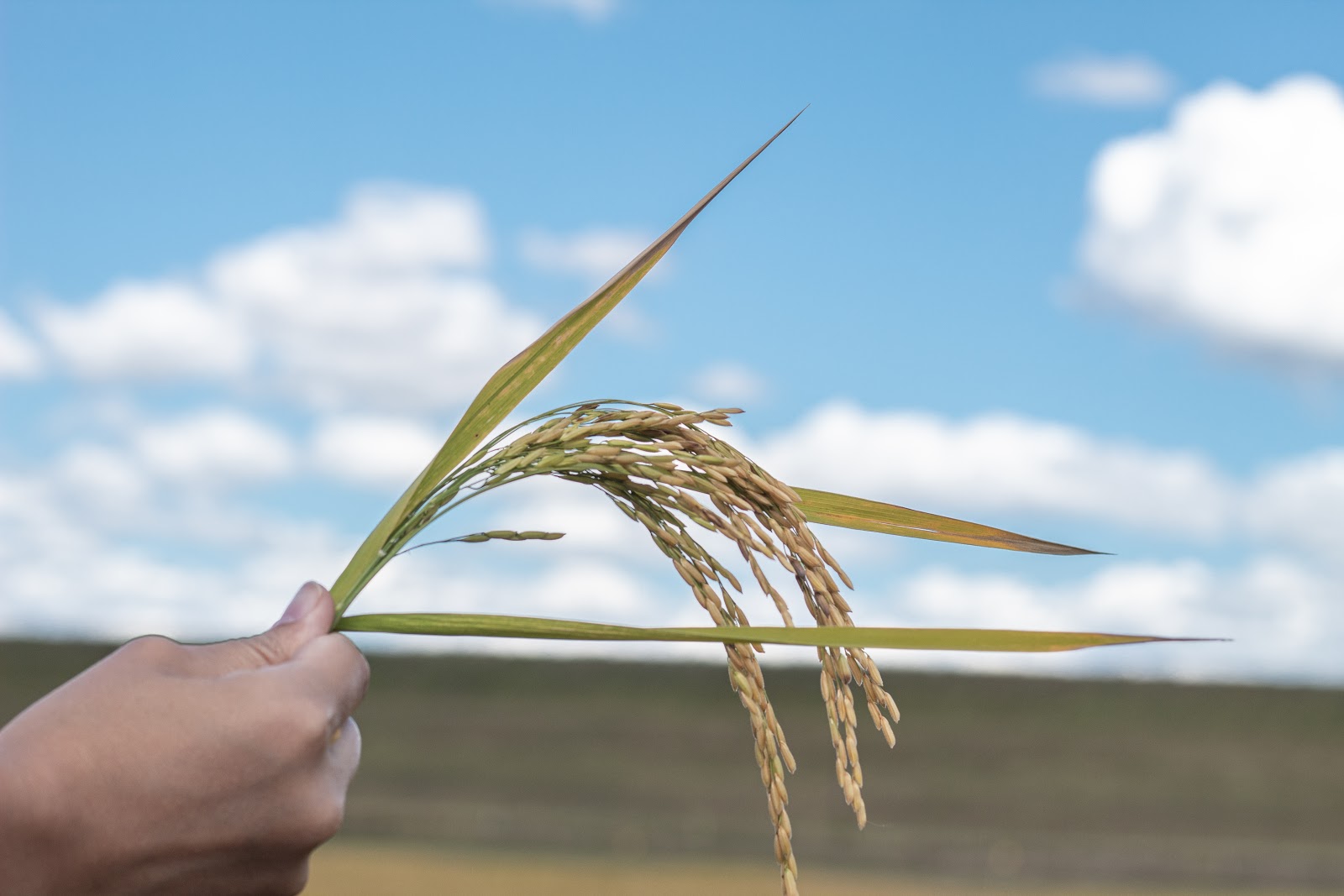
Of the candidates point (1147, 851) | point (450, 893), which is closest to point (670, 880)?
point (450, 893)

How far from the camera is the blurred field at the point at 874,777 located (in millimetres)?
12859

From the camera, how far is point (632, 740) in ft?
52.7

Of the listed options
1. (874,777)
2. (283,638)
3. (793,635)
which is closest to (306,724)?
(283,638)

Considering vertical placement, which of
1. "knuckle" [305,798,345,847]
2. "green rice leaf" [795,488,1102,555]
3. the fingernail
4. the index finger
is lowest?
"knuckle" [305,798,345,847]

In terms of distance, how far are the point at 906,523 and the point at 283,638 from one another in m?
0.93

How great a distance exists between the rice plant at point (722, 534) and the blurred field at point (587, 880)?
917cm

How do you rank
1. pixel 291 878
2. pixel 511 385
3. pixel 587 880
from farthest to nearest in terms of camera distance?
pixel 587 880, pixel 511 385, pixel 291 878

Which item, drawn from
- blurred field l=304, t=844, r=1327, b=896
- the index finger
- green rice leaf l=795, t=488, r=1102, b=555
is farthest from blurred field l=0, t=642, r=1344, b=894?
the index finger

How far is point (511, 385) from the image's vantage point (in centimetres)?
190

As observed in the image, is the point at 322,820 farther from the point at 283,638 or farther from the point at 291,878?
the point at 283,638

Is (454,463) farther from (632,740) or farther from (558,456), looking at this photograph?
(632,740)

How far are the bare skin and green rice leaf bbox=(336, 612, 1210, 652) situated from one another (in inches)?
7.7

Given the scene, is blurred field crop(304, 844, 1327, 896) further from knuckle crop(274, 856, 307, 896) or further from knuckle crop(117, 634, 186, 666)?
knuckle crop(117, 634, 186, 666)

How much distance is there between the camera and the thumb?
63.6 inches
